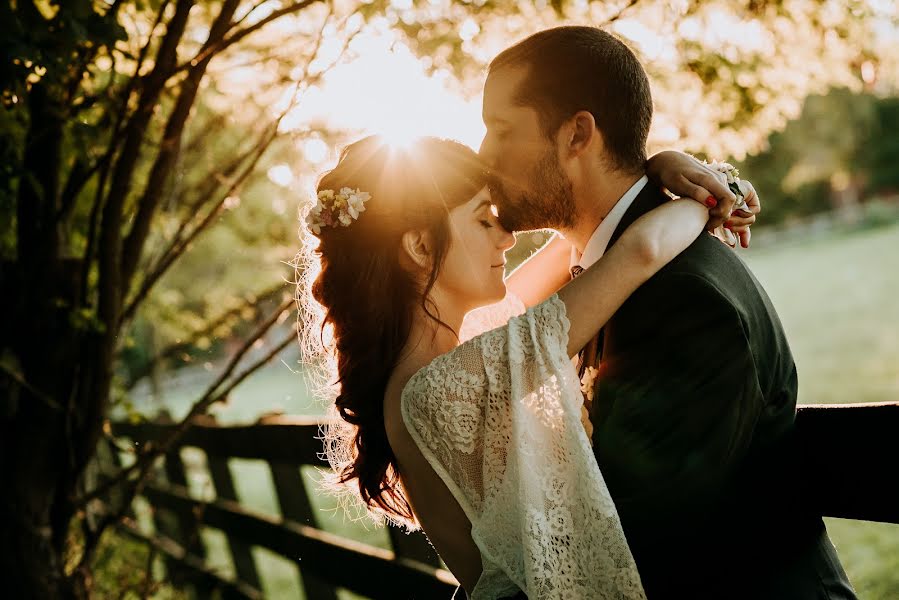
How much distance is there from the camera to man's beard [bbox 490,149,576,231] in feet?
7.84

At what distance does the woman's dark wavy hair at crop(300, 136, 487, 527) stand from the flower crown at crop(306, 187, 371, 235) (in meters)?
0.03

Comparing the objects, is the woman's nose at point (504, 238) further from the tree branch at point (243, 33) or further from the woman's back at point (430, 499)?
the tree branch at point (243, 33)

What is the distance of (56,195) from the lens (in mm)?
3000

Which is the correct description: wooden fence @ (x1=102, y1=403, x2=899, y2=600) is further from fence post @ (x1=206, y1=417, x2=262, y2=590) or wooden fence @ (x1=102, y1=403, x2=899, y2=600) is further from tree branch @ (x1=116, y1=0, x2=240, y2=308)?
tree branch @ (x1=116, y1=0, x2=240, y2=308)

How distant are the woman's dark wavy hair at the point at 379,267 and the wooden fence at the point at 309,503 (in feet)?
3.08

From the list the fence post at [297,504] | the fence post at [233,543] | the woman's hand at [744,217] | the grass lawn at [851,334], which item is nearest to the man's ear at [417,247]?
the woman's hand at [744,217]

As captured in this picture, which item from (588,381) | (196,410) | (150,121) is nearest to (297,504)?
(196,410)

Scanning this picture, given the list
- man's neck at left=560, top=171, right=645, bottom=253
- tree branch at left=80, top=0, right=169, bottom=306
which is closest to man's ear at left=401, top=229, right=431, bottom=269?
man's neck at left=560, top=171, right=645, bottom=253

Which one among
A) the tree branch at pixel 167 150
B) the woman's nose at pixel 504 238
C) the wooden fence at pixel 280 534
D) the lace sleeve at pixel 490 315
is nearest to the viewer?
the woman's nose at pixel 504 238

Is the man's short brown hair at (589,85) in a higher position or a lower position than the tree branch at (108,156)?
lower

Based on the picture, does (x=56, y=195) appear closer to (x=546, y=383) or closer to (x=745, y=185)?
(x=546, y=383)

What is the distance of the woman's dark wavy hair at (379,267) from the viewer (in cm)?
234

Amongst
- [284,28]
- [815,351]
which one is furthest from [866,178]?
[284,28]

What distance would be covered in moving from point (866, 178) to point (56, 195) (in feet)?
212
